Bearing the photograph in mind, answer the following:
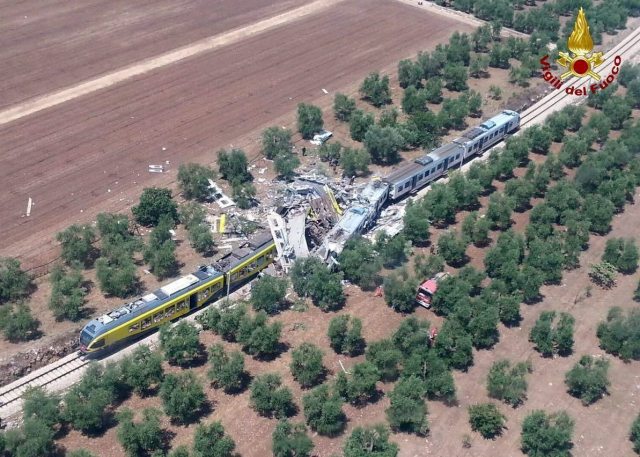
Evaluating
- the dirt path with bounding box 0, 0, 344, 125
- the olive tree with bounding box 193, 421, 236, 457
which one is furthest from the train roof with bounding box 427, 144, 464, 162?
the dirt path with bounding box 0, 0, 344, 125

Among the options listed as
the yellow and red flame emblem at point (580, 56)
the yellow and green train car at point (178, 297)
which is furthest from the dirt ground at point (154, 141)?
the yellow and red flame emblem at point (580, 56)

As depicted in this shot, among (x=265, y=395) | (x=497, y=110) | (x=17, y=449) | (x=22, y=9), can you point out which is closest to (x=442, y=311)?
(x=265, y=395)

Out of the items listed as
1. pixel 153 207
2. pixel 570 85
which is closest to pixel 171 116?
pixel 153 207

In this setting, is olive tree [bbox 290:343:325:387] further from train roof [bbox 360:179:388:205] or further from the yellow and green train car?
train roof [bbox 360:179:388:205]

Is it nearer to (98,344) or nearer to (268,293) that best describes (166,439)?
(98,344)

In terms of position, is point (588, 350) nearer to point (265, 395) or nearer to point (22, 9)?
point (265, 395)

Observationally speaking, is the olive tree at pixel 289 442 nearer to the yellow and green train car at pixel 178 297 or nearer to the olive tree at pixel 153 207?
the yellow and green train car at pixel 178 297
